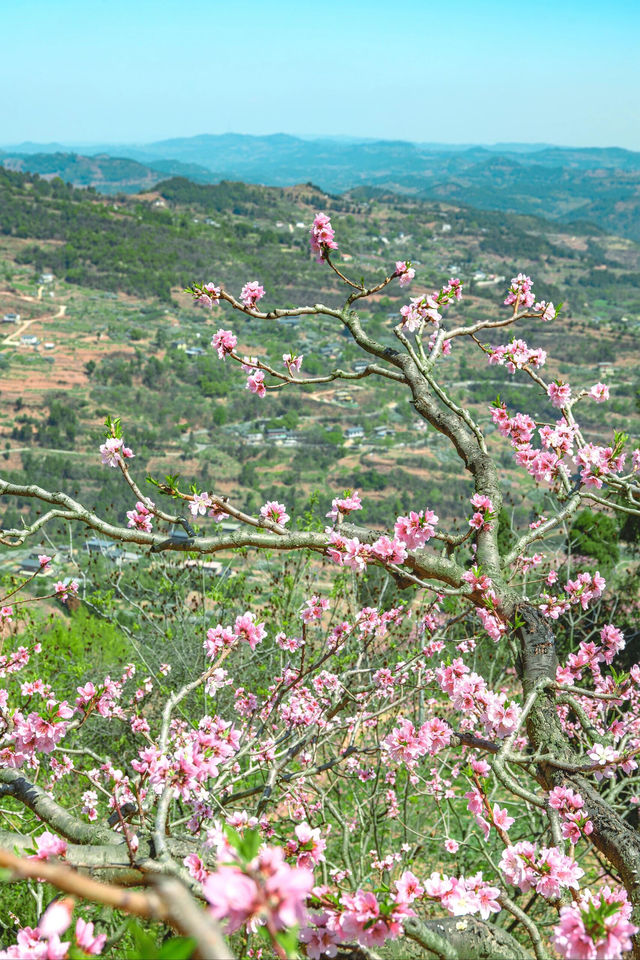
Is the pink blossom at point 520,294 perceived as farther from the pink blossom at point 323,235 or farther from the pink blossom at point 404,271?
the pink blossom at point 323,235

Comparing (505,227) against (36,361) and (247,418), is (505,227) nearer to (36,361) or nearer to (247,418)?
(247,418)

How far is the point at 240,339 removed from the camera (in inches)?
2518

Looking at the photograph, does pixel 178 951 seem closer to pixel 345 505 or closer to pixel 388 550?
pixel 388 550

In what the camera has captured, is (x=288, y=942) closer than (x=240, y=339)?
Yes

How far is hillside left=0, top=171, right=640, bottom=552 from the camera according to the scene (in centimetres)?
4269

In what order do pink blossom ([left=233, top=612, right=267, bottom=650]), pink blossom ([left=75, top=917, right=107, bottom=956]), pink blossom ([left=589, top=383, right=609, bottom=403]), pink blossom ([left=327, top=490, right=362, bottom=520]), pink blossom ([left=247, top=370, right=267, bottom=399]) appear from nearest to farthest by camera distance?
pink blossom ([left=75, top=917, right=107, bottom=956]) < pink blossom ([left=327, top=490, right=362, bottom=520]) < pink blossom ([left=233, top=612, right=267, bottom=650]) < pink blossom ([left=247, top=370, right=267, bottom=399]) < pink blossom ([left=589, top=383, right=609, bottom=403])

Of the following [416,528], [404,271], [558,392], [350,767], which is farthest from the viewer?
[350,767]

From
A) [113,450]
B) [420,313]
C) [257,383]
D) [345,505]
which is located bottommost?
[345,505]

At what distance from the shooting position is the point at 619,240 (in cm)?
14438

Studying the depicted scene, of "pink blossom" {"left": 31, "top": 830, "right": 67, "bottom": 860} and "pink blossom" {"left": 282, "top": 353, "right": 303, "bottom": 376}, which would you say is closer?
"pink blossom" {"left": 31, "top": 830, "right": 67, "bottom": 860}

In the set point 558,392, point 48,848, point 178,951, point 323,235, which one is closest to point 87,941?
point 178,951

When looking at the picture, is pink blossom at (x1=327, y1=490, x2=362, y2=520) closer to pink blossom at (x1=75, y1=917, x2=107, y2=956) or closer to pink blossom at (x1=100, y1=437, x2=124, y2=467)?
pink blossom at (x1=100, y1=437, x2=124, y2=467)

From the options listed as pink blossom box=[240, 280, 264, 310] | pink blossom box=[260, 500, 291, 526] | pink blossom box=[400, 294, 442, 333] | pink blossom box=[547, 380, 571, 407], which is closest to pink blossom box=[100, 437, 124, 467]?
pink blossom box=[260, 500, 291, 526]

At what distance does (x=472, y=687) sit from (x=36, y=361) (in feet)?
200
